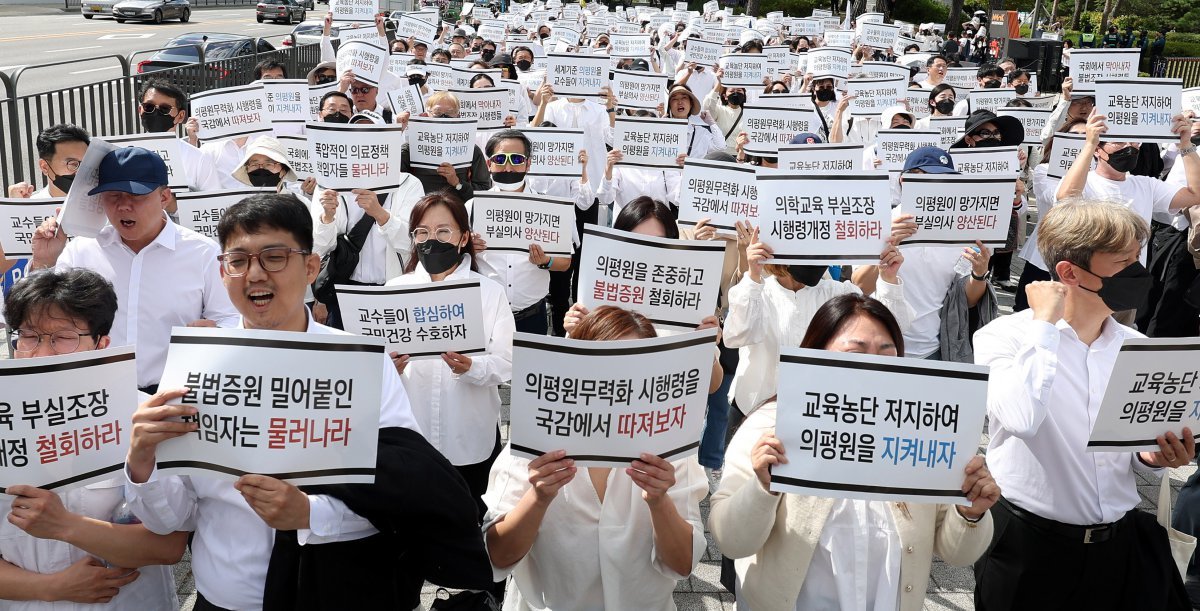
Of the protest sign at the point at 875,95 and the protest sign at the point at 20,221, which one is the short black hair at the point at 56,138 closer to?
the protest sign at the point at 20,221

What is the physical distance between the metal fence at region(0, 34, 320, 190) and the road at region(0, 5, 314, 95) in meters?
2.35

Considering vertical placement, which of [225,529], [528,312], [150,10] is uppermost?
[150,10]

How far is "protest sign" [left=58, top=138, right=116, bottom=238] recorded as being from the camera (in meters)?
4.17

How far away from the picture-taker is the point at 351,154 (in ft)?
21.1

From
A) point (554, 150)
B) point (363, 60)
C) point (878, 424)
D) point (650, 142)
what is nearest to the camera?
point (878, 424)

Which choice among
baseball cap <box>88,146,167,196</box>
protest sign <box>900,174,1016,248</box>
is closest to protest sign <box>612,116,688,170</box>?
protest sign <box>900,174,1016,248</box>

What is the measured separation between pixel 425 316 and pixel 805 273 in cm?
192

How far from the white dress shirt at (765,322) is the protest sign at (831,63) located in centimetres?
847

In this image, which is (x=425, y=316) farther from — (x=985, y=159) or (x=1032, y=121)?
(x=1032, y=121)

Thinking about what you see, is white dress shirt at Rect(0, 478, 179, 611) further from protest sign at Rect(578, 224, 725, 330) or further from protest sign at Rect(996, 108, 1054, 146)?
protest sign at Rect(996, 108, 1054, 146)

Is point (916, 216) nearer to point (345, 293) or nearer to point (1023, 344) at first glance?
point (1023, 344)

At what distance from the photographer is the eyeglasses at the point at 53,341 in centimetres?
310

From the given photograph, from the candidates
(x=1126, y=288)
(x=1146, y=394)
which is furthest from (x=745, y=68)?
(x=1146, y=394)

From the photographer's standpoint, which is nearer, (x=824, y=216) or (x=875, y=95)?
(x=824, y=216)
